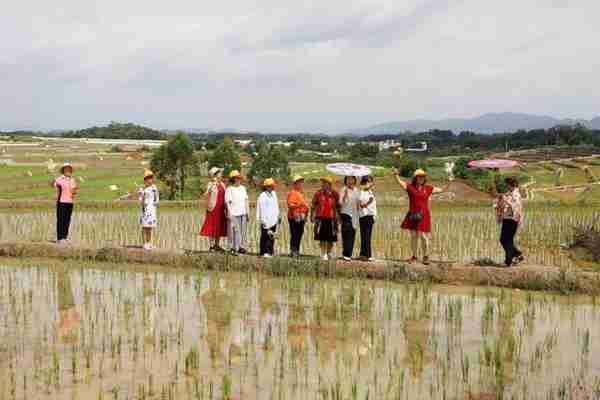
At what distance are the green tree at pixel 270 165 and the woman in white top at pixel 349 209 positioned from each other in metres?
23.0

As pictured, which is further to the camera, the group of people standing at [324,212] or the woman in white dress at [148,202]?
the woman in white dress at [148,202]

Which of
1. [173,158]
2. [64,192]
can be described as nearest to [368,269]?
[64,192]

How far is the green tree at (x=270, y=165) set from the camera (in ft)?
107

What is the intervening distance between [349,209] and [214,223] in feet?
6.64

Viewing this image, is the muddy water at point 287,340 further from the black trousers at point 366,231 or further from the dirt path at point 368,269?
the black trousers at point 366,231

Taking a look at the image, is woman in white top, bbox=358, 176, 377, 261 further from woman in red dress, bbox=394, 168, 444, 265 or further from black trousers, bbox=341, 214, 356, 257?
woman in red dress, bbox=394, 168, 444, 265

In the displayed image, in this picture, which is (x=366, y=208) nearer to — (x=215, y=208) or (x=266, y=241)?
(x=266, y=241)

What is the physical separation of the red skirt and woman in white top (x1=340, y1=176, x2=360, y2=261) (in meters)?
1.81

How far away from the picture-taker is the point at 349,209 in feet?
30.5

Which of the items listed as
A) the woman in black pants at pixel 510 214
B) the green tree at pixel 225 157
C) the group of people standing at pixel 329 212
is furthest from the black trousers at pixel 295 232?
the green tree at pixel 225 157

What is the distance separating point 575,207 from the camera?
19.4 m

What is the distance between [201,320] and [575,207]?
15166mm

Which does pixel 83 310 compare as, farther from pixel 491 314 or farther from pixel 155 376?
pixel 491 314

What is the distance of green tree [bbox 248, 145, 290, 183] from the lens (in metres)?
32.7
